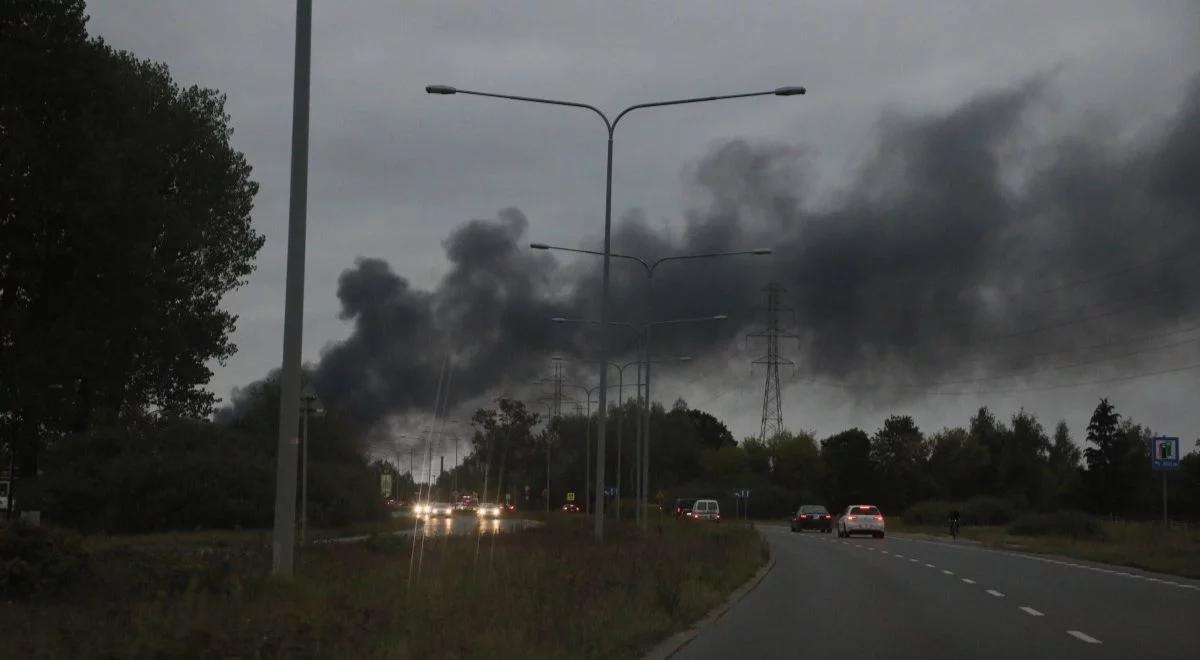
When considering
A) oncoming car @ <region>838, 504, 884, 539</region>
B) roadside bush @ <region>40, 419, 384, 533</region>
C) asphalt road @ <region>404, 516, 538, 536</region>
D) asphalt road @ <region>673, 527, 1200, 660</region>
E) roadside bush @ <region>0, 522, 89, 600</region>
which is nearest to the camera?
asphalt road @ <region>673, 527, 1200, 660</region>

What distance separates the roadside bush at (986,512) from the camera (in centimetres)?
9619

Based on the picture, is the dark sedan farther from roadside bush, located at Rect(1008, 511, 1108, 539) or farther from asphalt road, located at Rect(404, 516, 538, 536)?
Answer: asphalt road, located at Rect(404, 516, 538, 536)

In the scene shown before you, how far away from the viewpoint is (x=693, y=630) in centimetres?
1780

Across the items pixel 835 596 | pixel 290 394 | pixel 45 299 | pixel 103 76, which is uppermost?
pixel 103 76

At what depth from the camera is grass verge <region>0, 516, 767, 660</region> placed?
1117cm

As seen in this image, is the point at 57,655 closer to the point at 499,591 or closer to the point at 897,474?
the point at 499,591

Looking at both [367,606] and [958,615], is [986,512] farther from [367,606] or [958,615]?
[367,606]

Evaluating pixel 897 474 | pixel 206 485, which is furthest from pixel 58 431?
pixel 897 474

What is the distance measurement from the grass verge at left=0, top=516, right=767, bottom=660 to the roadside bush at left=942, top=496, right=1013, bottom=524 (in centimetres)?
7347

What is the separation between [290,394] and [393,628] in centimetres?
410

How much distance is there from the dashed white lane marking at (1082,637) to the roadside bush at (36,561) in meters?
13.2

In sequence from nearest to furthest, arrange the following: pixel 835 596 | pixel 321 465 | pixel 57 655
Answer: pixel 57 655
pixel 835 596
pixel 321 465

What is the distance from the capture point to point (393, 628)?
13.3m

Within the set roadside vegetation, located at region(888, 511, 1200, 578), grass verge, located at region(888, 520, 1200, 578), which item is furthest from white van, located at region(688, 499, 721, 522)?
grass verge, located at region(888, 520, 1200, 578)
